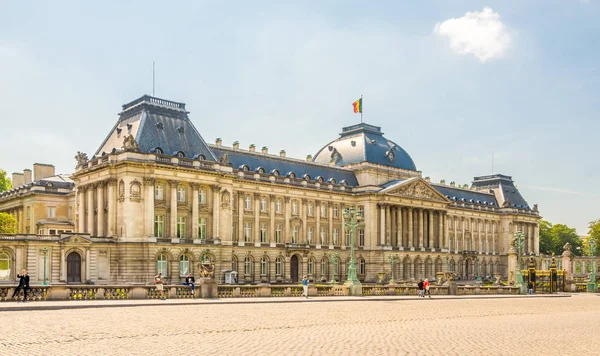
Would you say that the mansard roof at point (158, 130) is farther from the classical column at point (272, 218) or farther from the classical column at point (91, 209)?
the classical column at point (272, 218)

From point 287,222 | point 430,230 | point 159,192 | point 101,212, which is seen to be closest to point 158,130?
point 159,192

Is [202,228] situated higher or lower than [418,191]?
lower

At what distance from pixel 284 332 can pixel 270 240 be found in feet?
213

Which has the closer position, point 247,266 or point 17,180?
point 247,266

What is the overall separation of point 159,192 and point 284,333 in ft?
168

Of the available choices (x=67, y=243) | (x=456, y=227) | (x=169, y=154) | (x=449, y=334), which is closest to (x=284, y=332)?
(x=449, y=334)

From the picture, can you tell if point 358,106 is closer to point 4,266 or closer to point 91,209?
point 91,209

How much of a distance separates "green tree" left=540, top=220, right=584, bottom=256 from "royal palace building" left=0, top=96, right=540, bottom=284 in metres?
40.2

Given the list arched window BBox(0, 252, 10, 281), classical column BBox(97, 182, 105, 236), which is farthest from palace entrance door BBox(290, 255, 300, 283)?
arched window BBox(0, 252, 10, 281)

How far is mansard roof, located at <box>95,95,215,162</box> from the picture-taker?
243 ft

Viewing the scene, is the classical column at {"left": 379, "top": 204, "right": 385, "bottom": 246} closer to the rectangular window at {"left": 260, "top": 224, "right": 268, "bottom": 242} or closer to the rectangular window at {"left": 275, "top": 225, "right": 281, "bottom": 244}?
the rectangular window at {"left": 275, "top": 225, "right": 281, "bottom": 244}

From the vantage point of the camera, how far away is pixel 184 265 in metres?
73.5

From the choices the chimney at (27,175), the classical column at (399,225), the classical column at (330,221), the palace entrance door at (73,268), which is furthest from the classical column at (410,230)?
the chimney at (27,175)

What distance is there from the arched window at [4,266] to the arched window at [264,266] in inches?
1248
